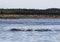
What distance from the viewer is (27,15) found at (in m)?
108

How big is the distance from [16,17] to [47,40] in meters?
72.7

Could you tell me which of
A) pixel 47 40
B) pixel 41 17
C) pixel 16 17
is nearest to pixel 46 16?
pixel 41 17

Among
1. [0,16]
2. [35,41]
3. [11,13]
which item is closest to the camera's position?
[35,41]

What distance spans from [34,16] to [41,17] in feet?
7.37

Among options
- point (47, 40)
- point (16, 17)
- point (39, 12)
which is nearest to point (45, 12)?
point (39, 12)

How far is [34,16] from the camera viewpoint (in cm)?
10838

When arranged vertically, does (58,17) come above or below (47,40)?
below

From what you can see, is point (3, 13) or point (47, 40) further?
point (3, 13)

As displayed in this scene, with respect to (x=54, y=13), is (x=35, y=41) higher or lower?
higher

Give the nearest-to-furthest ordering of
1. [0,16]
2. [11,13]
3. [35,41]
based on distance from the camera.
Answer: [35,41]
[0,16]
[11,13]

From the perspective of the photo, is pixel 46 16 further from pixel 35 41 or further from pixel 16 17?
pixel 35 41

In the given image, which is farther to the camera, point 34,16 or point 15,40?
point 34,16

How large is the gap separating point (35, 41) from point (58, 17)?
70.9 metres

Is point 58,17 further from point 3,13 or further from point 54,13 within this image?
point 3,13
